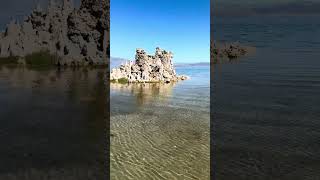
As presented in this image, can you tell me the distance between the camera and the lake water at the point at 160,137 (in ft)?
32.2

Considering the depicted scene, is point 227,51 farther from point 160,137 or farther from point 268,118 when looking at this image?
point 160,137

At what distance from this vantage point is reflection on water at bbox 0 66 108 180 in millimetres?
9813

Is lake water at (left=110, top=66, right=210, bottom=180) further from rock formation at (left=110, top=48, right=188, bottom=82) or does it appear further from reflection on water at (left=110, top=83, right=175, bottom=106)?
rock formation at (left=110, top=48, right=188, bottom=82)

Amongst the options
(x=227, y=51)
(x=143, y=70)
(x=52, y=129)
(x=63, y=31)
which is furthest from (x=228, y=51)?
(x=52, y=129)

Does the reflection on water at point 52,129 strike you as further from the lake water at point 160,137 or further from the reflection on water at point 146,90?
the reflection on water at point 146,90

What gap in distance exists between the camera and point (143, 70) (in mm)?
30969

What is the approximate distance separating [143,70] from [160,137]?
1831cm

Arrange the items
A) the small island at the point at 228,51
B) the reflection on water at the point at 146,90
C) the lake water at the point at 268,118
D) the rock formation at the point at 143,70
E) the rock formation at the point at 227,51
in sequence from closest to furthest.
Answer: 1. the lake water at the point at 268,118
2. the reflection on water at the point at 146,90
3. the rock formation at the point at 143,70
4. the small island at the point at 228,51
5. the rock formation at the point at 227,51

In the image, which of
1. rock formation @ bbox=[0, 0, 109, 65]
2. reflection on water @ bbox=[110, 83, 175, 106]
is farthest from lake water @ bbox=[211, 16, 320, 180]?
rock formation @ bbox=[0, 0, 109, 65]

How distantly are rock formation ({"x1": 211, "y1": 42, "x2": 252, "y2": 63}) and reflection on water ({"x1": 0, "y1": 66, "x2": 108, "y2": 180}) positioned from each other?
1442 cm

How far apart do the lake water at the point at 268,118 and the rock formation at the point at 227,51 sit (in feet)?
8.59

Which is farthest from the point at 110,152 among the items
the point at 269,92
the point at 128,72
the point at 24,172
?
the point at 128,72

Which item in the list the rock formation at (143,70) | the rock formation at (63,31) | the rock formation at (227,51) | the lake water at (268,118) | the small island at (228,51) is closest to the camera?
the lake water at (268,118)

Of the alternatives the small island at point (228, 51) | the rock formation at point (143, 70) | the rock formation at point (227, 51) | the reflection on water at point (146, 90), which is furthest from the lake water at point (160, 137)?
the rock formation at point (227, 51)
